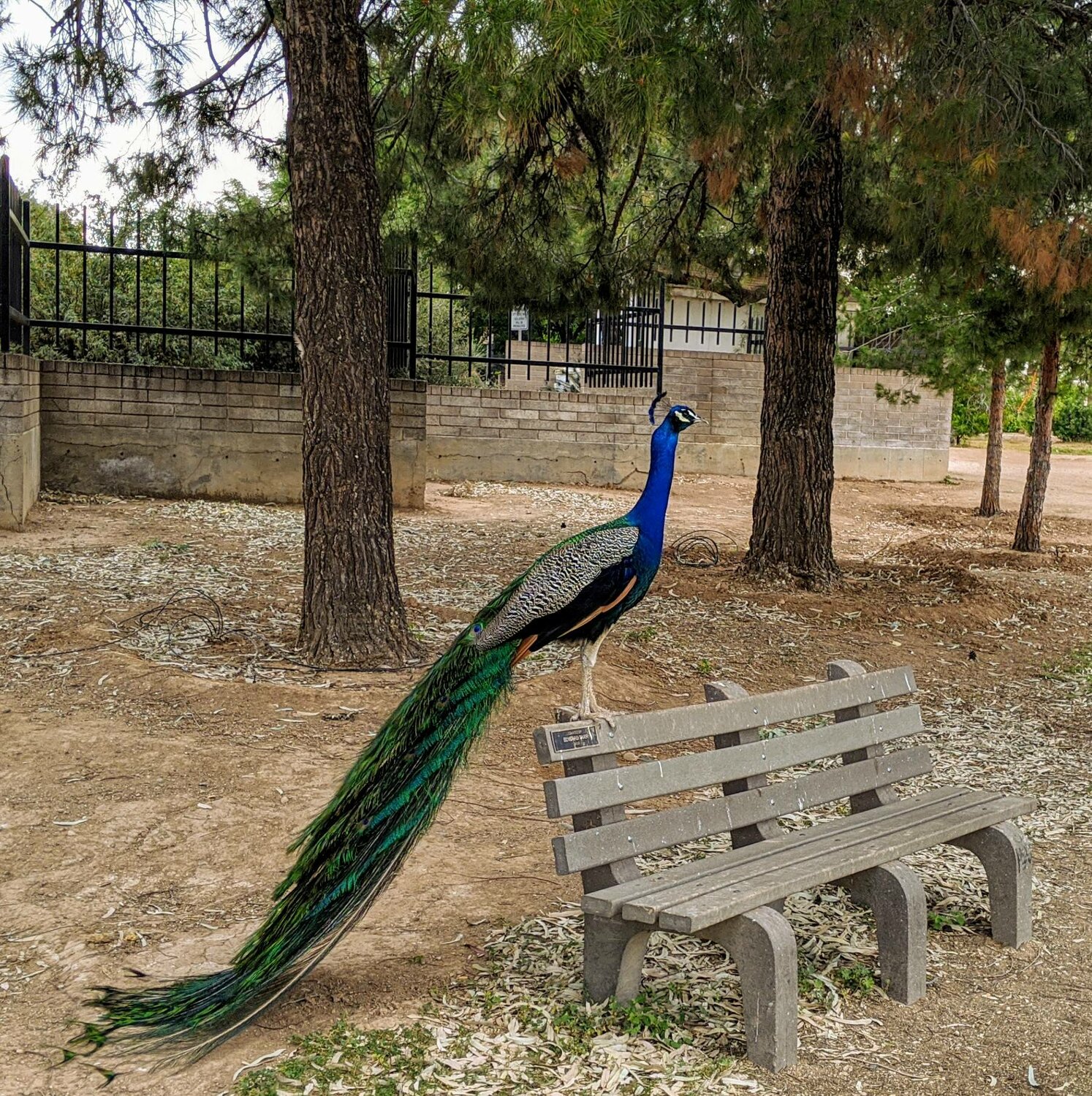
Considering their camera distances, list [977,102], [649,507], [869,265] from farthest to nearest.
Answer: [869,265] → [977,102] → [649,507]

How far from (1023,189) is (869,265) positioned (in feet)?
20.9

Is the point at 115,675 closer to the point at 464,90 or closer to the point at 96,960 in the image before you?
the point at 96,960

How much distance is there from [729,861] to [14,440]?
8031mm

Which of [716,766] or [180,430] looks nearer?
[716,766]

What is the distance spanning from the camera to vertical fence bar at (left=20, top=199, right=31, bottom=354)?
1191 cm

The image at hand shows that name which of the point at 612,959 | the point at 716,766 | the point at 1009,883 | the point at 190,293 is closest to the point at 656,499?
the point at 716,766

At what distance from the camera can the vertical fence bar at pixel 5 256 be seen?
10148 millimetres

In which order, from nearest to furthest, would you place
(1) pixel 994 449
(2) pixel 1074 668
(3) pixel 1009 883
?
(3) pixel 1009 883, (2) pixel 1074 668, (1) pixel 994 449

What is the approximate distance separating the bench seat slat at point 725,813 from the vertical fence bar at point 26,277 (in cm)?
986

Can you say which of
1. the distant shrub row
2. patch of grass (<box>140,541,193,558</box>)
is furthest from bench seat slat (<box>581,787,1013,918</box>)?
the distant shrub row

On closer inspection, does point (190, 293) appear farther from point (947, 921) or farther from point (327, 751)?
point (947, 921)

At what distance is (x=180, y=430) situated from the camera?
1260 centimetres

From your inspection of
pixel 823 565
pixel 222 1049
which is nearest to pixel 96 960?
pixel 222 1049

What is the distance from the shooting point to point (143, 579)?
8508 millimetres
